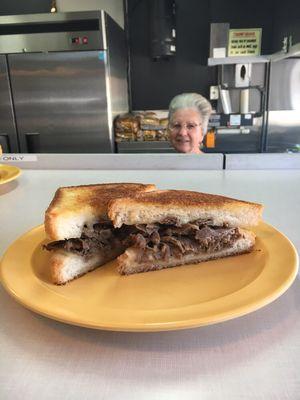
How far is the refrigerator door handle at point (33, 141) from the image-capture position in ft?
11.5

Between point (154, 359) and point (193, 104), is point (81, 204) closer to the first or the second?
point (154, 359)

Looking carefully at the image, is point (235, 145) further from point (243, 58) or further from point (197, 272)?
point (197, 272)

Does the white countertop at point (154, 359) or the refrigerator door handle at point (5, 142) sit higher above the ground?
the white countertop at point (154, 359)

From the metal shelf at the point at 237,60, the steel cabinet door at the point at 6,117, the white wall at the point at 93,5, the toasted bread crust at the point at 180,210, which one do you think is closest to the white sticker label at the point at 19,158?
the toasted bread crust at the point at 180,210

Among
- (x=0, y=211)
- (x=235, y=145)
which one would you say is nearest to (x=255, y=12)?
(x=235, y=145)

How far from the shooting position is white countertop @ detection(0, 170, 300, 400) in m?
0.45

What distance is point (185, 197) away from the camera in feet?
2.76

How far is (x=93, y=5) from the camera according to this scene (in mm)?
3701

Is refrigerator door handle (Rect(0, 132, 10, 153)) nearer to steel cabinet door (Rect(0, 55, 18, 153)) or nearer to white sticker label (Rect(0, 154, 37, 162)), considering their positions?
steel cabinet door (Rect(0, 55, 18, 153))

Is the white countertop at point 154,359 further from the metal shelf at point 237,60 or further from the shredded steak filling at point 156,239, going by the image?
the metal shelf at point 237,60

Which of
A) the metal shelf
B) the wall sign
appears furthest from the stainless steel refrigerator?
the wall sign

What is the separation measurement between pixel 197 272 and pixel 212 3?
3715 millimetres

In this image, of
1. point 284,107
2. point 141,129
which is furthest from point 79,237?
point 284,107

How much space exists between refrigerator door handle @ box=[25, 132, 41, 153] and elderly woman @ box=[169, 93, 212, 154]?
163 cm
